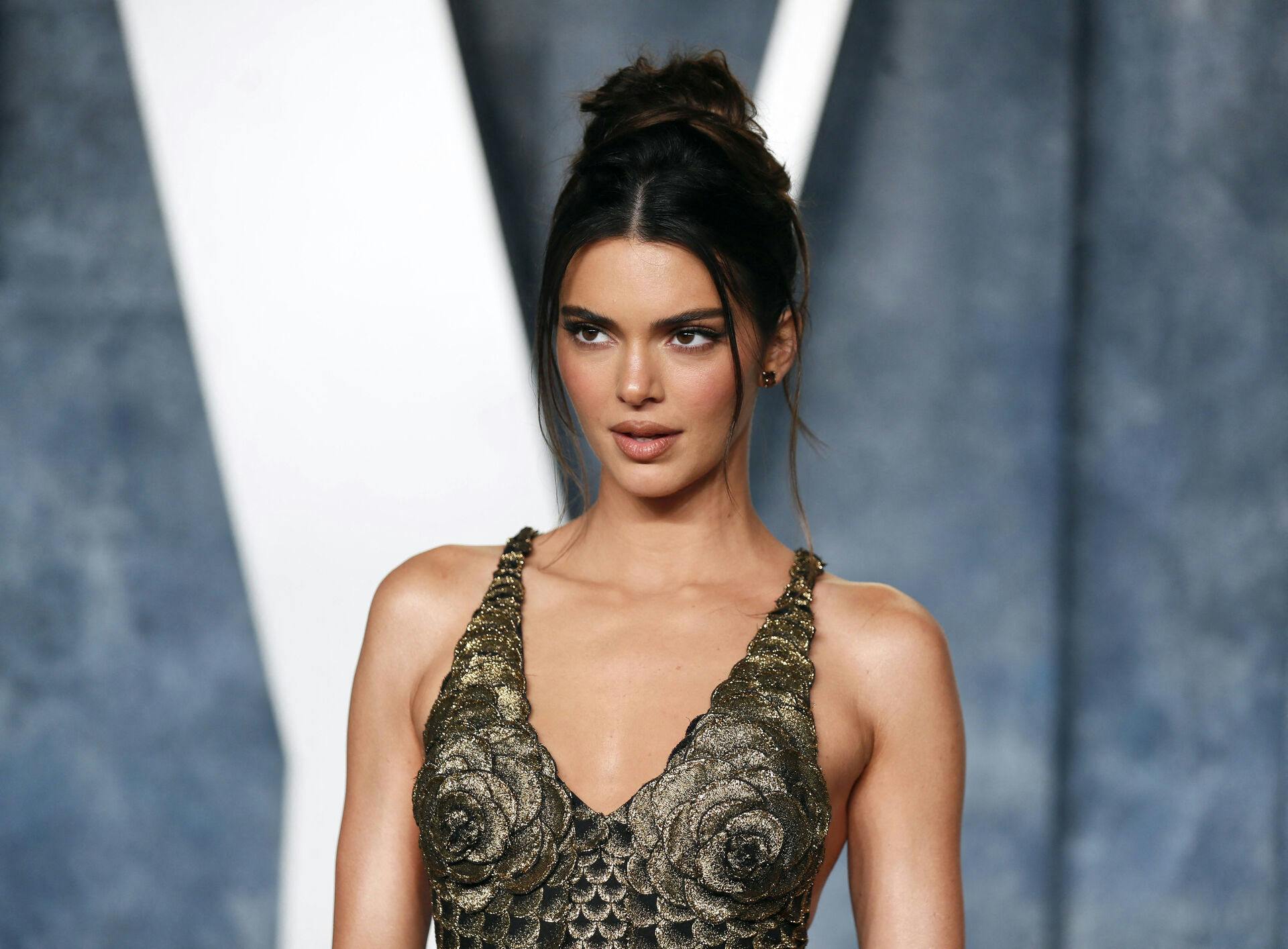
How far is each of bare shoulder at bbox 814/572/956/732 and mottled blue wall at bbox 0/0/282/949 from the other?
1289 mm

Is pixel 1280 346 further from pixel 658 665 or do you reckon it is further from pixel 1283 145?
pixel 658 665

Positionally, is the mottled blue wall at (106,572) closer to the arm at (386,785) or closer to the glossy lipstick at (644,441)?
the arm at (386,785)

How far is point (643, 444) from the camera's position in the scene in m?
1.71

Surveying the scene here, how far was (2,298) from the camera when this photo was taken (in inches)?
107

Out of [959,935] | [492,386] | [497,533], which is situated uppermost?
[492,386]

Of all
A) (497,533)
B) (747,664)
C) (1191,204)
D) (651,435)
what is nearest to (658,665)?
(747,664)

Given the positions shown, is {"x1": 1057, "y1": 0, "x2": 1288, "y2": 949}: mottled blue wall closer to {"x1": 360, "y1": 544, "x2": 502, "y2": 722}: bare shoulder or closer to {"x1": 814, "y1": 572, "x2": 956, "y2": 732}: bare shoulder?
{"x1": 814, "y1": 572, "x2": 956, "y2": 732}: bare shoulder

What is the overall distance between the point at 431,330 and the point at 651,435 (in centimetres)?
100

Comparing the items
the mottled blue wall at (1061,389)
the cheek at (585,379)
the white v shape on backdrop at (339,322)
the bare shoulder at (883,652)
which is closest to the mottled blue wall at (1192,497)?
the mottled blue wall at (1061,389)

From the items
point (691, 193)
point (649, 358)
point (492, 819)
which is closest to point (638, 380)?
point (649, 358)

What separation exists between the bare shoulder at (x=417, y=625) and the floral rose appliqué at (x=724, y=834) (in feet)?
1.12

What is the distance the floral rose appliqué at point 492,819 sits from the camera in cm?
160

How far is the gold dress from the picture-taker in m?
1.60

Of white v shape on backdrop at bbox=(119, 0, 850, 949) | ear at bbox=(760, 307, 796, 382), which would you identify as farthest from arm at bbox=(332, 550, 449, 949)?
white v shape on backdrop at bbox=(119, 0, 850, 949)
